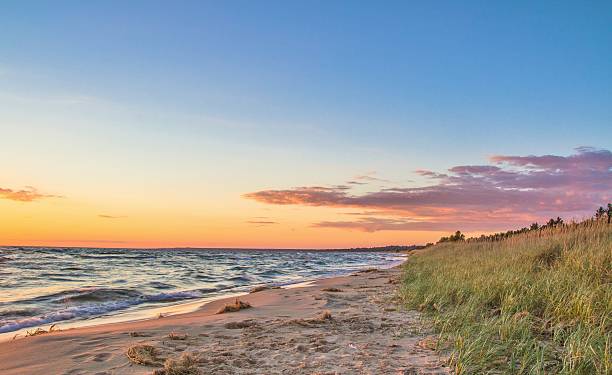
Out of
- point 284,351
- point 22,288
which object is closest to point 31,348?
point 284,351

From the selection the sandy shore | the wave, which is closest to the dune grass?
the sandy shore

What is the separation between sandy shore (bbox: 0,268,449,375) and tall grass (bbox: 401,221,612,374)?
46 cm

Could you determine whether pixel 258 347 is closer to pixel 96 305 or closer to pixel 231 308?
pixel 231 308

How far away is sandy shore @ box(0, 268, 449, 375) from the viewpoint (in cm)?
505

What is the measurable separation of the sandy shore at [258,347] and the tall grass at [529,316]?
46 cm

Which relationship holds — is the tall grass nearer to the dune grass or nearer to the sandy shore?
the sandy shore

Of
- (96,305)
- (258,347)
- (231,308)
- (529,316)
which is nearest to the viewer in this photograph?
(529,316)

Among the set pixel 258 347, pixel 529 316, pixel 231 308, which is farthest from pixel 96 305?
pixel 529 316

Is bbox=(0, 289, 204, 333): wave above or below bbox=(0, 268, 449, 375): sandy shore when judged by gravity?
below

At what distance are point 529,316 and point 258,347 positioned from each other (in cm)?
356

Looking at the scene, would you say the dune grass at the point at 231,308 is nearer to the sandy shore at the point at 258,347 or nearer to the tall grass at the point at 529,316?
the sandy shore at the point at 258,347

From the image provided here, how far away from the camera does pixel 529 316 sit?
5.90 metres

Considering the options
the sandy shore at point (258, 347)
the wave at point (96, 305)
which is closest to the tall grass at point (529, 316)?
the sandy shore at point (258, 347)

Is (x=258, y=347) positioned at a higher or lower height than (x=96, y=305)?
higher
